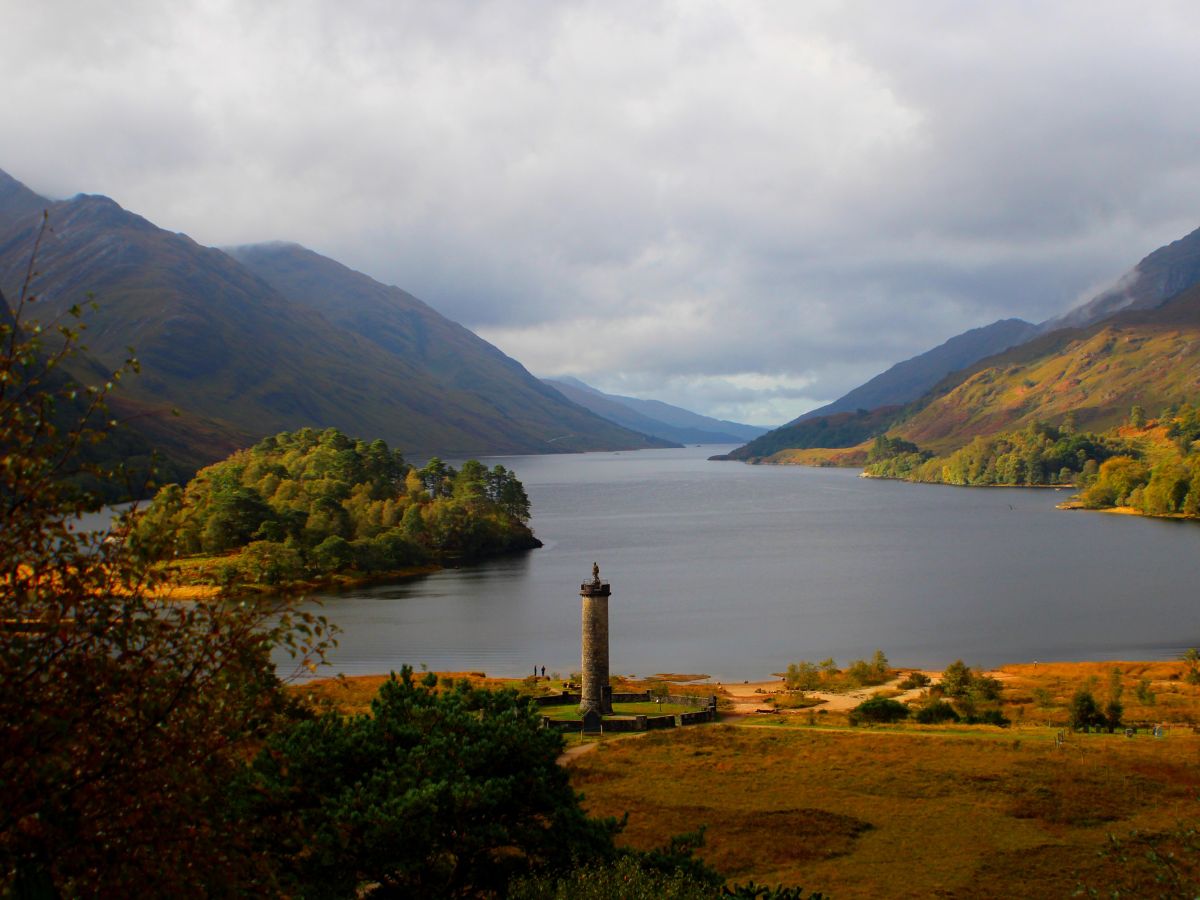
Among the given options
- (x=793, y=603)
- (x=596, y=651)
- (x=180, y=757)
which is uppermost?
(x=180, y=757)

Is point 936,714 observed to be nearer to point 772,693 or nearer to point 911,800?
point 772,693

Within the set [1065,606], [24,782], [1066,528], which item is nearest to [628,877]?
[24,782]

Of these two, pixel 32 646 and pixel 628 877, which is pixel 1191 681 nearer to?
pixel 628 877

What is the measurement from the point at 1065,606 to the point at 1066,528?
74.9m

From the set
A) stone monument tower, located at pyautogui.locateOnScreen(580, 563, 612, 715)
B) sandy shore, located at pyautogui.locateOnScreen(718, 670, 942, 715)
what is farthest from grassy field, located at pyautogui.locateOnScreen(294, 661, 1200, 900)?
sandy shore, located at pyautogui.locateOnScreen(718, 670, 942, 715)

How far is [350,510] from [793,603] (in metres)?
63.7

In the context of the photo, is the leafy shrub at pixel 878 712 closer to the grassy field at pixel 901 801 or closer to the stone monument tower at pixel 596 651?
the grassy field at pixel 901 801

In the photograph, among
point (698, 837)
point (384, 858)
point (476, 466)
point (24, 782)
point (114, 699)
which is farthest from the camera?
point (476, 466)

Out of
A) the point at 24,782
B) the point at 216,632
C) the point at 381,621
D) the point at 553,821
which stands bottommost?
the point at 381,621

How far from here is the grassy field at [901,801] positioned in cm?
3052

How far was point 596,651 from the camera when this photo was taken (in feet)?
163

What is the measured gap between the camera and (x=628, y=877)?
1986cm

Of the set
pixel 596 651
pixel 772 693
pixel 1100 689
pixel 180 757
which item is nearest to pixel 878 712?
pixel 772 693

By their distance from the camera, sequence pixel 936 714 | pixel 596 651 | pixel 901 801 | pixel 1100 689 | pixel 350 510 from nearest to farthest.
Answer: pixel 901 801 < pixel 596 651 < pixel 936 714 < pixel 1100 689 < pixel 350 510
